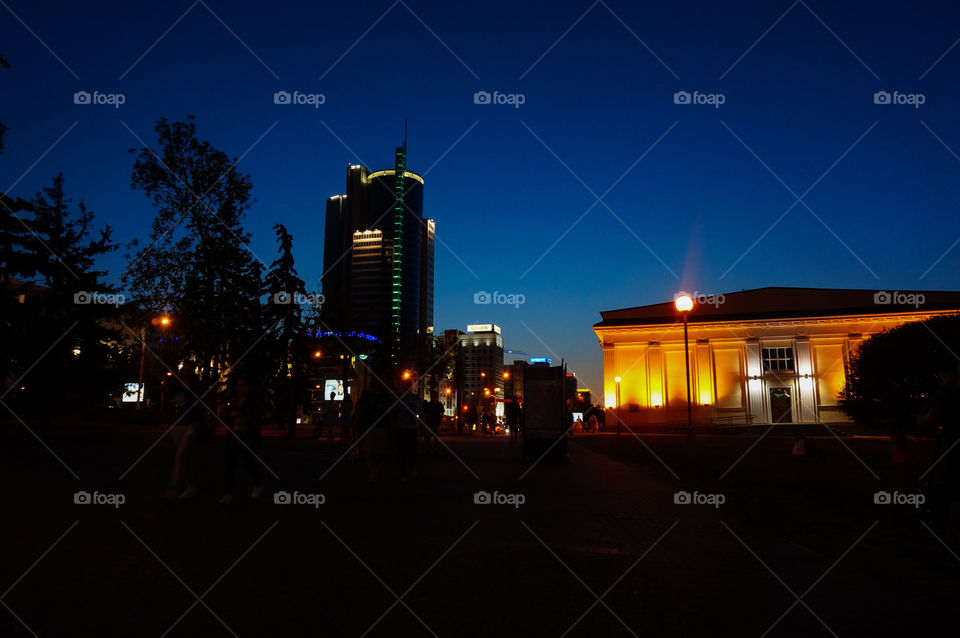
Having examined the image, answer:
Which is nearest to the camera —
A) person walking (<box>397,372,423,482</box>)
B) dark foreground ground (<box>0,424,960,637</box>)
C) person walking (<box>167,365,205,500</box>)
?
dark foreground ground (<box>0,424,960,637</box>)

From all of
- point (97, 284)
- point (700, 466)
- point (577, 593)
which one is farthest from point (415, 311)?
point (577, 593)

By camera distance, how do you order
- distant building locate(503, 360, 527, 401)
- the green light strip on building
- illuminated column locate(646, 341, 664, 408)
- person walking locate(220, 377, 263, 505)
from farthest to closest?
the green light strip on building < illuminated column locate(646, 341, 664, 408) < distant building locate(503, 360, 527, 401) < person walking locate(220, 377, 263, 505)

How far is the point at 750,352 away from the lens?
5962 cm

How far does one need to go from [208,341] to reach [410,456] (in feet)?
46.9

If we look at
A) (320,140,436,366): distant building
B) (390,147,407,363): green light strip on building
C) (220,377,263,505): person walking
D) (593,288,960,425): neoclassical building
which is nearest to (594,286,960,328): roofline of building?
(593,288,960,425): neoclassical building

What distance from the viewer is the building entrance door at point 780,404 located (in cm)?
5825

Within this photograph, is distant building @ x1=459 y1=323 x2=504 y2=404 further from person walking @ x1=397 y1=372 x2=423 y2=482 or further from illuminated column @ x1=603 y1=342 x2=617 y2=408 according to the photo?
person walking @ x1=397 y1=372 x2=423 y2=482

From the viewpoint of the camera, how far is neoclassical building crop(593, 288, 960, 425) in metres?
57.7

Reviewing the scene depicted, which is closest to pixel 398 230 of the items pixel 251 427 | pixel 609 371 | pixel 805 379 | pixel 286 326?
pixel 609 371

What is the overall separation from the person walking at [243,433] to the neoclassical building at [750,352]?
51.1 m

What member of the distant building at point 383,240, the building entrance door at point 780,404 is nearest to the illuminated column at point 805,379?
the building entrance door at point 780,404

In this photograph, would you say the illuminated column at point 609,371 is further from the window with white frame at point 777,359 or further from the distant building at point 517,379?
the window with white frame at point 777,359

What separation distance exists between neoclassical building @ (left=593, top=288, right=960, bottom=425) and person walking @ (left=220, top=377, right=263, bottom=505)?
5109cm

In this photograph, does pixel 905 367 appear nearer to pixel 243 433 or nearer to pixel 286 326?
pixel 243 433
